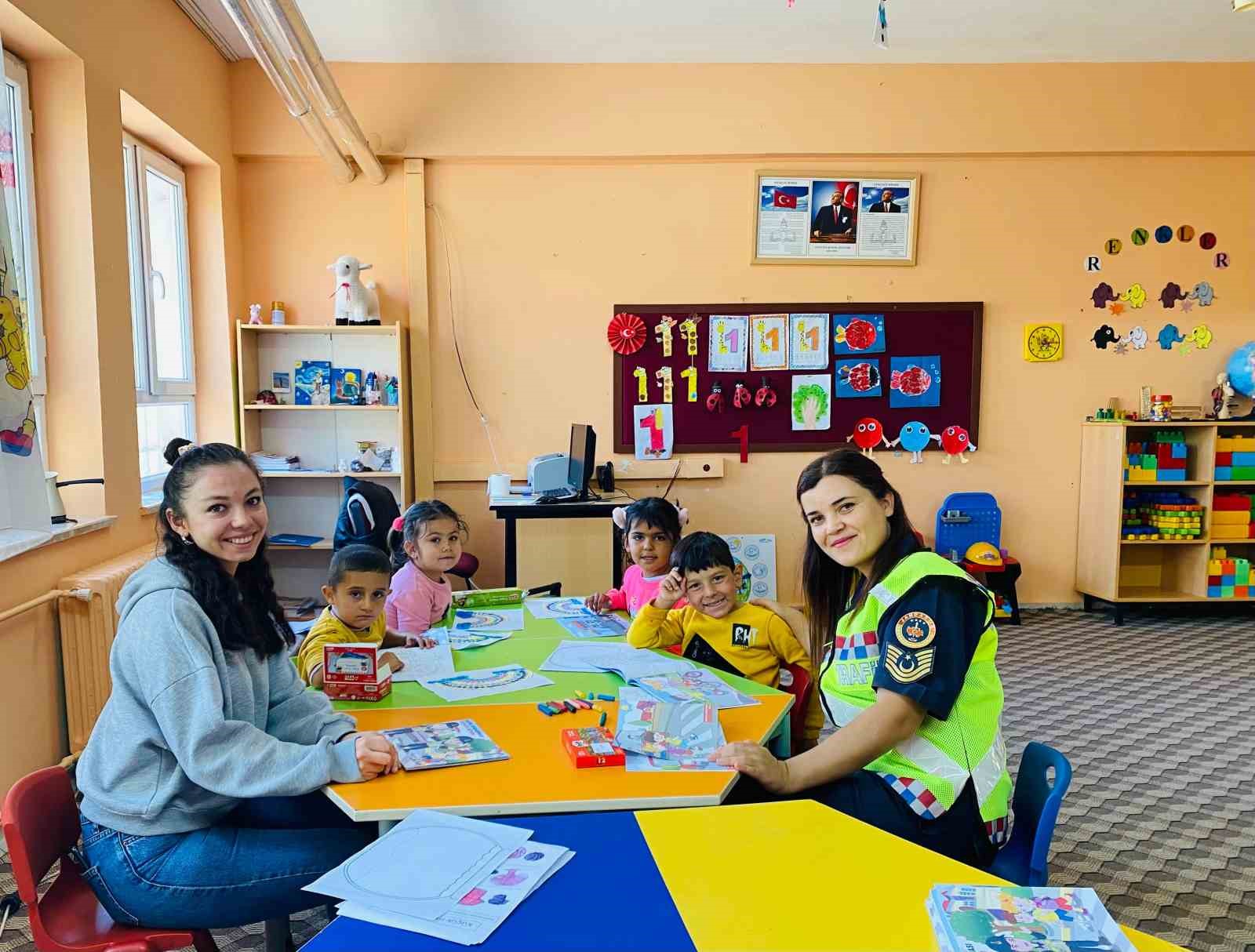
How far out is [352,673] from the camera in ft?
6.54

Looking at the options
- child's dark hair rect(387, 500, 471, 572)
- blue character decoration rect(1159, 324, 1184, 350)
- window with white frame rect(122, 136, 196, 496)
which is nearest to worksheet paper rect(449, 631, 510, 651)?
child's dark hair rect(387, 500, 471, 572)

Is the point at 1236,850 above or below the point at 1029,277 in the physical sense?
below

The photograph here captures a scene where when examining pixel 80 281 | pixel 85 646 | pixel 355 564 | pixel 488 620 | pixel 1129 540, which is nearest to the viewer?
pixel 355 564

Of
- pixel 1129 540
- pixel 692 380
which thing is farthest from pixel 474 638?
pixel 1129 540

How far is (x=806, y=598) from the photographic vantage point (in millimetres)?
2051

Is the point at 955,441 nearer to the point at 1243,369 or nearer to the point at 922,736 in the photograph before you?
the point at 1243,369

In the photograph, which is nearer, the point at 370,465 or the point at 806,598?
the point at 806,598

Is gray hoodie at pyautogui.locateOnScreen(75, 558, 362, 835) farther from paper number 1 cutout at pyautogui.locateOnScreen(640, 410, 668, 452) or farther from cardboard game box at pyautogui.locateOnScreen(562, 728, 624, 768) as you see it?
paper number 1 cutout at pyautogui.locateOnScreen(640, 410, 668, 452)

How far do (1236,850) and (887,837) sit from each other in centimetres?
202

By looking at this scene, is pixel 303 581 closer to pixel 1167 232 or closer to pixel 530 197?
pixel 530 197

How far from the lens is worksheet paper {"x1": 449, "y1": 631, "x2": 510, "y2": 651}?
2.45 meters

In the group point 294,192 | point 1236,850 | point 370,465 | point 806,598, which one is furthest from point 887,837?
point 294,192

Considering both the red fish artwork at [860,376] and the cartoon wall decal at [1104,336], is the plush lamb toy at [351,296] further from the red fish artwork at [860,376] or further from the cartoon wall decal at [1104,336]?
the cartoon wall decal at [1104,336]

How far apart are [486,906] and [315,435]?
15.0ft
